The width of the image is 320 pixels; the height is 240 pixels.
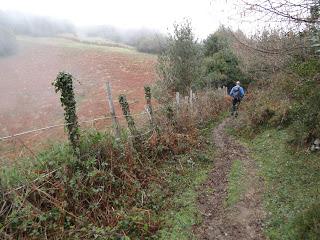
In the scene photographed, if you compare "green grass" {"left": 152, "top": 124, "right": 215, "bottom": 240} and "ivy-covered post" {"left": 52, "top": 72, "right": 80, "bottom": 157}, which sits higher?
"ivy-covered post" {"left": 52, "top": 72, "right": 80, "bottom": 157}

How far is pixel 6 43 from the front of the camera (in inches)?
1624

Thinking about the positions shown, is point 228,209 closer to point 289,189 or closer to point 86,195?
point 289,189

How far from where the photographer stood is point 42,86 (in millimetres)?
34219

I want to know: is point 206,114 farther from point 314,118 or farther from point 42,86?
point 42,86

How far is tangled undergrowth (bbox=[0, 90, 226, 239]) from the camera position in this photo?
587 cm

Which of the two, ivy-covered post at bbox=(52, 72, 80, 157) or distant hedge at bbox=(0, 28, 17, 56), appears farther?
distant hedge at bbox=(0, 28, 17, 56)

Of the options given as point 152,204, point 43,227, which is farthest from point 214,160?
point 43,227

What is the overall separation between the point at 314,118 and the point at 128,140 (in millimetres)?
5294

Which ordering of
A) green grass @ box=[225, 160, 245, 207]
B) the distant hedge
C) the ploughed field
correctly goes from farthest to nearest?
the distant hedge → the ploughed field → green grass @ box=[225, 160, 245, 207]

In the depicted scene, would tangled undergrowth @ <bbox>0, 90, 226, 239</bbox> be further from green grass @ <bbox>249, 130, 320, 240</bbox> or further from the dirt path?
green grass @ <bbox>249, 130, 320, 240</bbox>

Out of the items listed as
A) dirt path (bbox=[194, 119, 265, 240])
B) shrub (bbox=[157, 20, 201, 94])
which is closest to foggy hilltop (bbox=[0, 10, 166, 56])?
shrub (bbox=[157, 20, 201, 94])

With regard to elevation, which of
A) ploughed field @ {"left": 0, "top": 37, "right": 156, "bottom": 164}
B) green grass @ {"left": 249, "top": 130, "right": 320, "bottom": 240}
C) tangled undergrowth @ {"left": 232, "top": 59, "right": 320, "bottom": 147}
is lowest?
ploughed field @ {"left": 0, "top": 37, "right": 156, "bottom": 164}

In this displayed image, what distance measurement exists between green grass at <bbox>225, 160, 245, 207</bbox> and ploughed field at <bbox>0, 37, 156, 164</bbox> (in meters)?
14.1

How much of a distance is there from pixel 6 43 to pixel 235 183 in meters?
40.8
